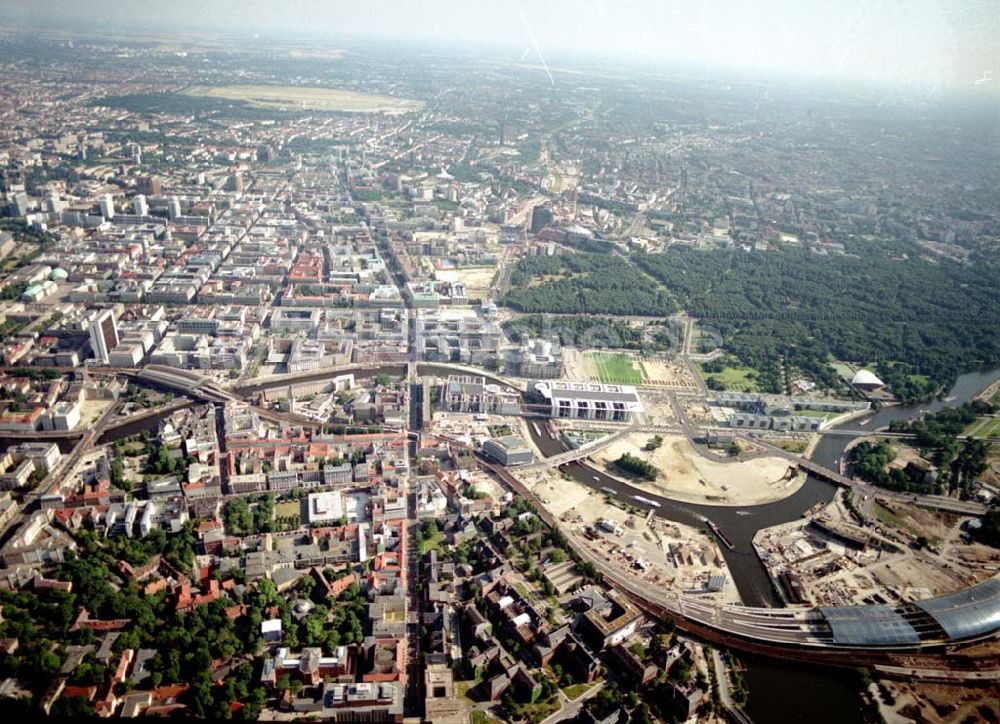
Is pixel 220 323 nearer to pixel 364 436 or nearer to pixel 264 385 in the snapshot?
pixel 264 385

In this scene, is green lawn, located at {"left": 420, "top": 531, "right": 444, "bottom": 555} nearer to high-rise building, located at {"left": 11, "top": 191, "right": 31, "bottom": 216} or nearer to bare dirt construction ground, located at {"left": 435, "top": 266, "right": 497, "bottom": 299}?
bare dirt construction ground, located at {"left": 435, "top": 266, "right": 497, "bottom": 299}

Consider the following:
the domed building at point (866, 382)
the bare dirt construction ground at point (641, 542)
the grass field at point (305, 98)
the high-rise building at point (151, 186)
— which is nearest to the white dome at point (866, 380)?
the domed building at point (866, 382)

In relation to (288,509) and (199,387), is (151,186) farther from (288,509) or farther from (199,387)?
(288,509)

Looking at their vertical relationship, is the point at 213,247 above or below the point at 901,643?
above

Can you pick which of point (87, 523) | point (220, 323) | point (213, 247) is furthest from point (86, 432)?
point (213, 247)

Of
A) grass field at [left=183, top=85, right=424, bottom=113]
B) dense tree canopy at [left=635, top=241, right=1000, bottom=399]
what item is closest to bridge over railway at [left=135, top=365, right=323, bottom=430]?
dense tree canopy at [left=635, top=241, right=1000, bottom=399]

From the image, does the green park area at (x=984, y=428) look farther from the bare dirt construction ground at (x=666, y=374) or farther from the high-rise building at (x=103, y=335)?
the high-rise building at (x=103, y=335)

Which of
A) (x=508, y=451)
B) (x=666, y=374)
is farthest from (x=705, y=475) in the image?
(x=666, y=374)

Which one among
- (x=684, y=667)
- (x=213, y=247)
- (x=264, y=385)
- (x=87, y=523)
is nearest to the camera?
(x=684, y=667)
